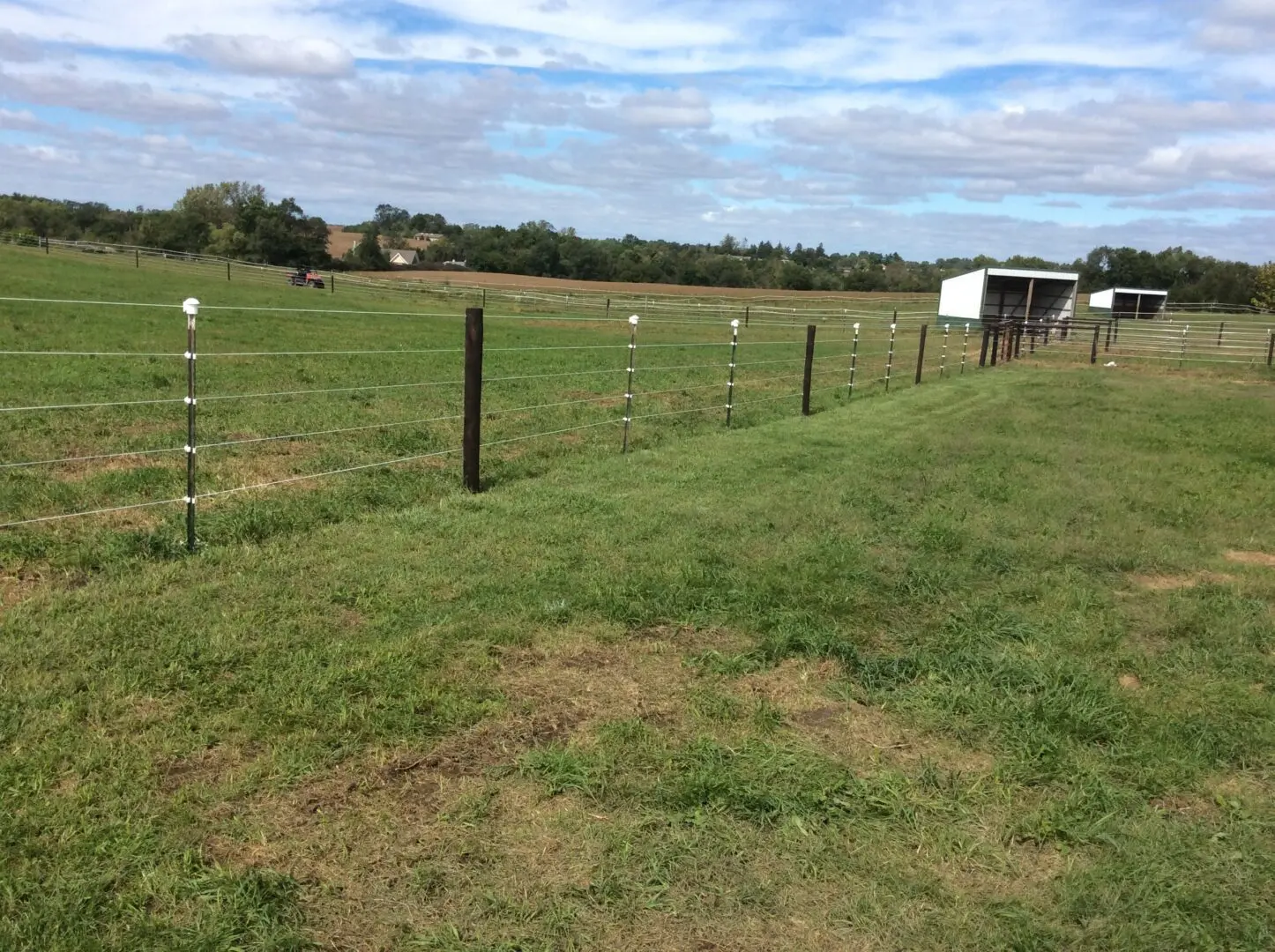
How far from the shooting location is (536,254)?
84.3 metres

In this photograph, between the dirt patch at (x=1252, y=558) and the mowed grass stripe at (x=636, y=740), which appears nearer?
the mowed grass stripe at (x=636, y=740)

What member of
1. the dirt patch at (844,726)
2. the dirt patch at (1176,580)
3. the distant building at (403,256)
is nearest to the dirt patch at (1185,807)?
the dirt patch at (844,726)

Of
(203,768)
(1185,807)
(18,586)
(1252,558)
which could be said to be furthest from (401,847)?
(1252,558)

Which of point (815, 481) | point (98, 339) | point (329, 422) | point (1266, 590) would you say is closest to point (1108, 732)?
point (1266, 590)

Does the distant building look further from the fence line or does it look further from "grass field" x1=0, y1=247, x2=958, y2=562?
"grass field" x1=0, y1=247, x2=958, y2=562

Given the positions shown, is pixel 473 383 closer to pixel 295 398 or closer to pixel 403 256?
pixel 295 398

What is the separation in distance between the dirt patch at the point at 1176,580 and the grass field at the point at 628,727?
0.03m

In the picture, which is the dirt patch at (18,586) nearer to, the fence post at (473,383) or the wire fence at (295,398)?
the wire fence at (295,398)

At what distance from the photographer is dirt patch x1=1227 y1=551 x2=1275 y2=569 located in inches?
247

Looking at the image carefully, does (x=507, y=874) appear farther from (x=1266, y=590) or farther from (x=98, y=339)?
(x=98, y=339)

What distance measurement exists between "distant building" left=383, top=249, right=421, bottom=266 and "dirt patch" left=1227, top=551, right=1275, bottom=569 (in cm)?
8612

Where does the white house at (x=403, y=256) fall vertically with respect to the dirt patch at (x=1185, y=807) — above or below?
above

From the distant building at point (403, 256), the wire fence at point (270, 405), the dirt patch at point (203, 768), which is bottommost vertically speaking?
the dirt patch at point (203, 768)

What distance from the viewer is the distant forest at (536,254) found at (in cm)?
7062
